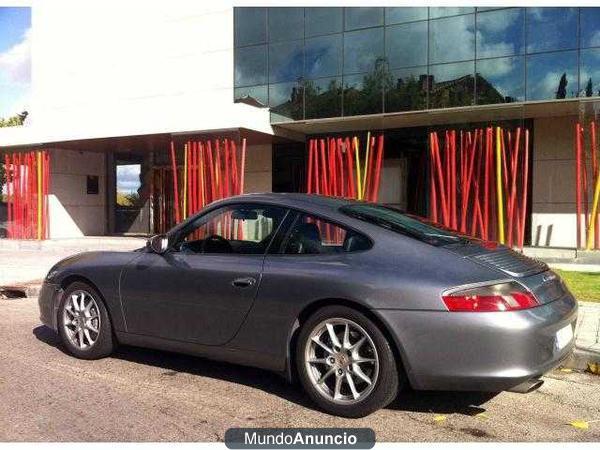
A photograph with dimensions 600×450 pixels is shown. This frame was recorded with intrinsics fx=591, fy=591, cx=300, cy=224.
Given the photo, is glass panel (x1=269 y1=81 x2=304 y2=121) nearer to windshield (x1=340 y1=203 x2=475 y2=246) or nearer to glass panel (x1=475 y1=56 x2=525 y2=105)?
glass panel (x1=475 y1=56 x2=525 y2=105)

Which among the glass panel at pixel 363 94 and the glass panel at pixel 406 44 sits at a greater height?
the glass panel at pixel 406 44

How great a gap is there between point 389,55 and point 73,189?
1264 cm

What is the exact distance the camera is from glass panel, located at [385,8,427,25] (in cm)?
1565

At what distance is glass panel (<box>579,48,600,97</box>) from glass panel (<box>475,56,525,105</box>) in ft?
4.35

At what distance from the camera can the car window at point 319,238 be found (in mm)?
4066

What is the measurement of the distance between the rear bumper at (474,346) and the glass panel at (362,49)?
44.3 ft

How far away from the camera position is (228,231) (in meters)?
4.96

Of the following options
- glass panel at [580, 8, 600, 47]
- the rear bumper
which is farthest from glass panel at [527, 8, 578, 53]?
the rear bumper

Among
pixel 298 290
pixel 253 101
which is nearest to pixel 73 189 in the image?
pixel 253 101

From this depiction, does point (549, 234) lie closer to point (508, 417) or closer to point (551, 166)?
point (551, 166)

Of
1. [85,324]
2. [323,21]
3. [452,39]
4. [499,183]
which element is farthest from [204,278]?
[323,21]

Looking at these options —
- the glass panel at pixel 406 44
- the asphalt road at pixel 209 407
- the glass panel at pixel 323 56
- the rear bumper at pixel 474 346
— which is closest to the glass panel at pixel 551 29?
the glass panel at pixel 406 44

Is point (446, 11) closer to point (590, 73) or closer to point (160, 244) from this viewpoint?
point (590, 73)

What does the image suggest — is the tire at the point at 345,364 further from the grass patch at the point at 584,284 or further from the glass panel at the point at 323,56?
the glass panel at the point at 323,56
